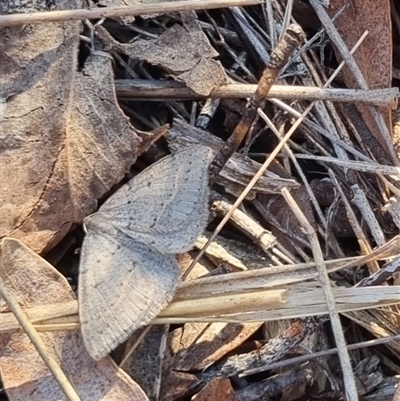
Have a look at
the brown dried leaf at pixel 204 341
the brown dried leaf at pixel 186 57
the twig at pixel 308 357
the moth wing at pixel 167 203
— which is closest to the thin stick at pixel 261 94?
the moth wing at pixel 167 203

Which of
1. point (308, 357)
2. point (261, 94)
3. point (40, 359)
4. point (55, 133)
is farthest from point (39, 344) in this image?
point (261, 94)

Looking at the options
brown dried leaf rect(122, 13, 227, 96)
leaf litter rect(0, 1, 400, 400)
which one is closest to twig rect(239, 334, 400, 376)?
leaf litter rect(0, 1, 400, 400)

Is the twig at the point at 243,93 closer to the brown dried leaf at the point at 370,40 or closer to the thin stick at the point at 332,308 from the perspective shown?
the brown dried leaf at the point at 370,40

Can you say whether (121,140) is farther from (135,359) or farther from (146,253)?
(135,359)

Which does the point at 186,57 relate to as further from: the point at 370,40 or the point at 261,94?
the point at 370,40

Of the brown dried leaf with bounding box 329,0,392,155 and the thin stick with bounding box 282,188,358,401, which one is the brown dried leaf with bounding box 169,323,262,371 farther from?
the brown dried leaf with bounding box 329,0,392,155

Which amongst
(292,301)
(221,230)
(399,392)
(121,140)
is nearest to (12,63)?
(121,140)
